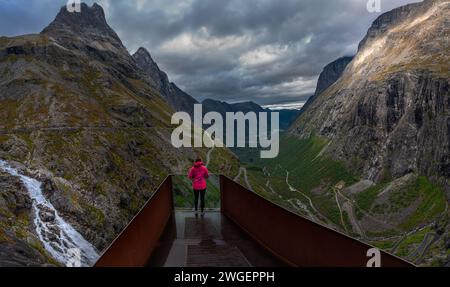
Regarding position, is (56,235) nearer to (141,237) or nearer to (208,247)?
(208,247)

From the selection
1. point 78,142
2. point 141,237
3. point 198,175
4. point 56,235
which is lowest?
point 56,235

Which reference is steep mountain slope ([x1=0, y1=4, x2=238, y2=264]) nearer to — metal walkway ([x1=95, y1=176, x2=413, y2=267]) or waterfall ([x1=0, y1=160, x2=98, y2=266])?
waterfall ([x1=0, y1=160, x2=98, y2=266])

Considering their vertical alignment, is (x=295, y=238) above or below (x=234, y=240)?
above

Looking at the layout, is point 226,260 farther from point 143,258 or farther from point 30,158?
point 30,158

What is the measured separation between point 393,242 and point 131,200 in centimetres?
12526

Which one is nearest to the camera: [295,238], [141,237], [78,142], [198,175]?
[295,238]

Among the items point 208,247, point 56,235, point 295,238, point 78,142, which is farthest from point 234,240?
point 78,142

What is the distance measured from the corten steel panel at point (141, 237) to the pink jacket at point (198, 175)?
122cm

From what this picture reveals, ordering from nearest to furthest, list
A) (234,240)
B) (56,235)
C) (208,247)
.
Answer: (208,247) < (234,240) < (56,235)

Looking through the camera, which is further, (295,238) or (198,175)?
(198,175)

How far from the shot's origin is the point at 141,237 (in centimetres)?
966

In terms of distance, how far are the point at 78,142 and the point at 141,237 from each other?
102m

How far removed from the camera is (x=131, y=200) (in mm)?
98875

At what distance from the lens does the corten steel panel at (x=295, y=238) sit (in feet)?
22.0
